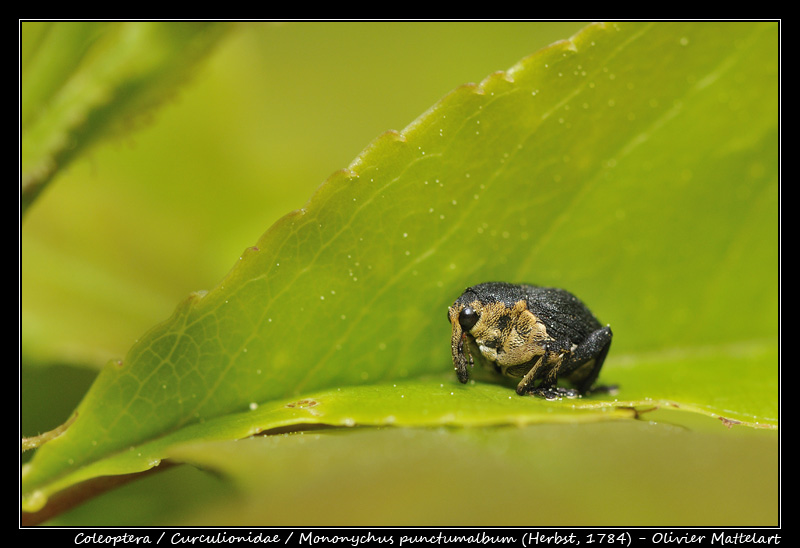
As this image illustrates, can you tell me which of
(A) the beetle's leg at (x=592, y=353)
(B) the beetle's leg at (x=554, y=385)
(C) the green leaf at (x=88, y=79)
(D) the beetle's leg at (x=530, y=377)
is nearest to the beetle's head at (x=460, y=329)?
(D) the beetle's leg at (x=530, y=377)

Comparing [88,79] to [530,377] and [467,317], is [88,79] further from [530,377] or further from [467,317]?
[530,377]

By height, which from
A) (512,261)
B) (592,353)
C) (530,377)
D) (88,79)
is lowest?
(530,377)

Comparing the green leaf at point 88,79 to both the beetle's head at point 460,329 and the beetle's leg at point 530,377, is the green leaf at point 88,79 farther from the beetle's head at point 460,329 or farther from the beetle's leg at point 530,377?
the beetle's leg at point 530,377

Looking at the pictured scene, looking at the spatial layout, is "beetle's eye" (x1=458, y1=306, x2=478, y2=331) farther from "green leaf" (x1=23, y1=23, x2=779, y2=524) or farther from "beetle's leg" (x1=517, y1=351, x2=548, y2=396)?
"beetle's leg" (x1=517, y1=351, x2=548, y2=396)

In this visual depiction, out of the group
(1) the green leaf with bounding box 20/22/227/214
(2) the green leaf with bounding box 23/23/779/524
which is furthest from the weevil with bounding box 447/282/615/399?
(1) the green leaf with bounding box 20/22/227/214

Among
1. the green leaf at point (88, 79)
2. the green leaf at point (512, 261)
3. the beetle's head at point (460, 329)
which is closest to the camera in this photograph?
the green leaf at point (512, 261)

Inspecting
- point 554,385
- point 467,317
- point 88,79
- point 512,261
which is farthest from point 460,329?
point 88,79

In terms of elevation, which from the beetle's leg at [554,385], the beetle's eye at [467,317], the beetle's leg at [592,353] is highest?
the beetle's eye at [467,317]
